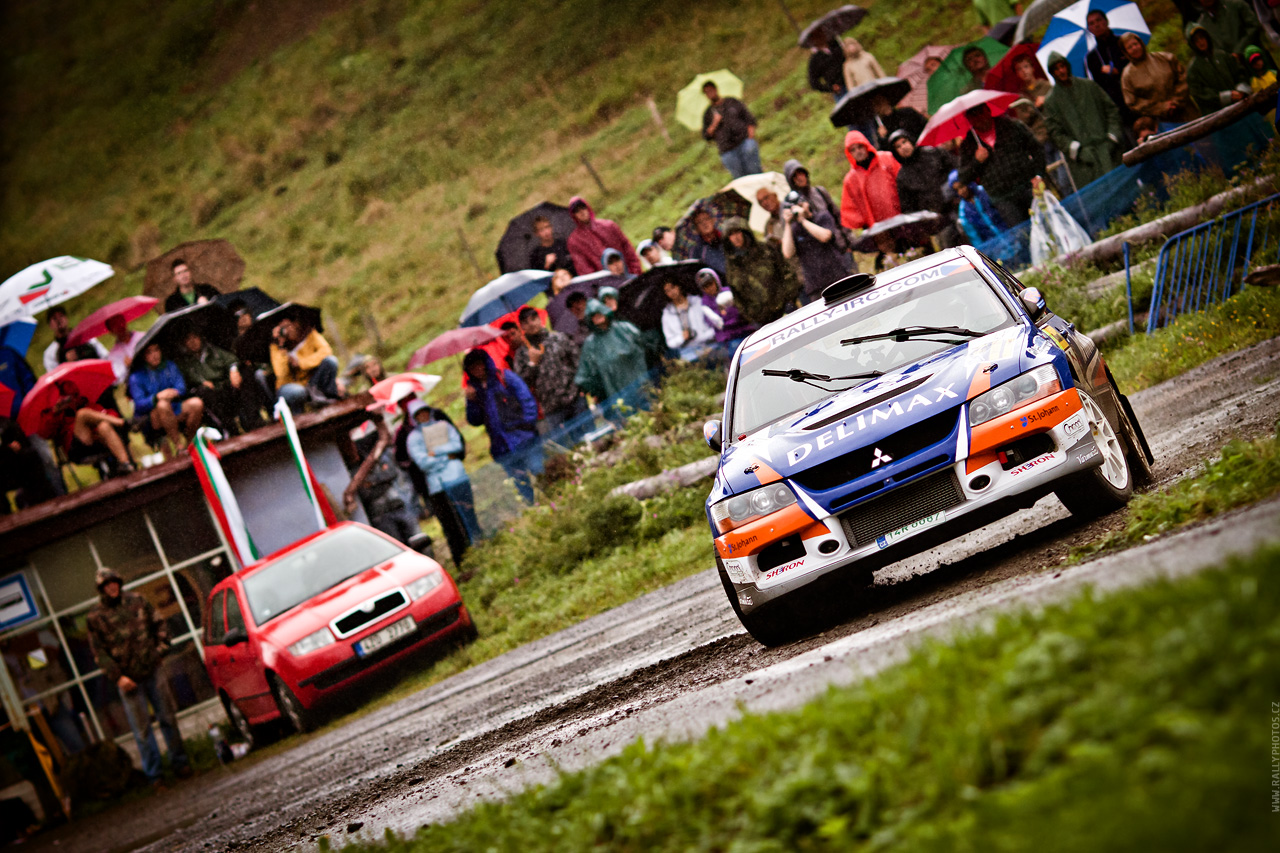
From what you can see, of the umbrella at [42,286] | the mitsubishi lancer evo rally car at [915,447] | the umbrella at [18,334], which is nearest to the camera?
the mitsubishi lancer evo rally car at [915,447]

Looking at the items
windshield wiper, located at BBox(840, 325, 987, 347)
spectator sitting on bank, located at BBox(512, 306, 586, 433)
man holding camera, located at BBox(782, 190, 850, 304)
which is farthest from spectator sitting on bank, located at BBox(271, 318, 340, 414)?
windshield wiper, located at BBox(840, 325, 987, 347)

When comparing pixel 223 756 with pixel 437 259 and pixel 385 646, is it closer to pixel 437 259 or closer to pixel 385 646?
pixel 385 646

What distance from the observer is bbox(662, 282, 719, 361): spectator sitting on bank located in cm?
1595

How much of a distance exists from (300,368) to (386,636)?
7.29 m

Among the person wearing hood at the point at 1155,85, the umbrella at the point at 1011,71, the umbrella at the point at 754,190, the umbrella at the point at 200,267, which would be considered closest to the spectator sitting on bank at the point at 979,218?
the person wearing hood at the point at 1155,85

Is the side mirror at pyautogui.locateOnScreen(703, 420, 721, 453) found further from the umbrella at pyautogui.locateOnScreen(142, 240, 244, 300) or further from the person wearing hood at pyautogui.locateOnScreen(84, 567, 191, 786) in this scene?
the umbrella at pyautogui.locateOnScreen(142, 240, 244, 300)

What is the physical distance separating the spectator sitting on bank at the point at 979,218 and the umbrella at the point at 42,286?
12.9m

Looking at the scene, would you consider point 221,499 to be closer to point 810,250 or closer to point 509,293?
point 509,293

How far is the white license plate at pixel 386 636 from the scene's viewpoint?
43.7 feet

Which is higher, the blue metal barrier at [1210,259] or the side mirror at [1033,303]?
the side mirror at [1033,303]

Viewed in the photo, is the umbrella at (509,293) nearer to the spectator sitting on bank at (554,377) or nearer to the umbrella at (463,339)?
the umbrella at (463,339)

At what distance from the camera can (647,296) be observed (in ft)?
53.9

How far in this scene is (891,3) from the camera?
32.4 meters

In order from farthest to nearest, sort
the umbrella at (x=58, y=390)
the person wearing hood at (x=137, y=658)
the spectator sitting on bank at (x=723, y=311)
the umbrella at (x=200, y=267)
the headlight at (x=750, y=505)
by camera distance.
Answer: the umbrella at (x=200, y=267) < the umbrella at (x=58, y=390) < the spectator sitting on bank at (x=723, y=311) < the person wearing hood at (x=137, y=658) < the headlight at (x=750, y=505)
